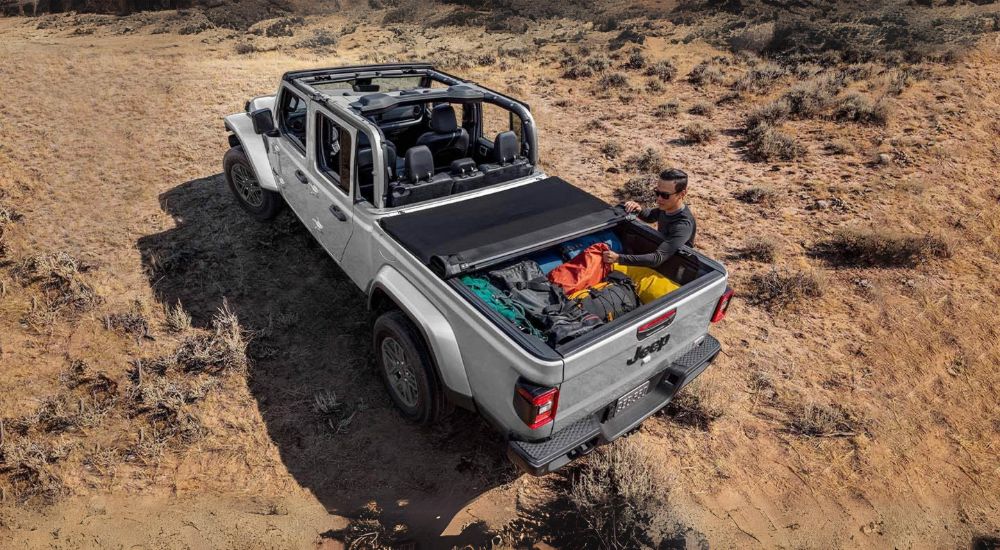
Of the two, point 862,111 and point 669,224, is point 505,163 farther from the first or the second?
point 862,111

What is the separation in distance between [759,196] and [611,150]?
8.55 ft

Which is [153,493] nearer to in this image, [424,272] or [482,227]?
[424,272]

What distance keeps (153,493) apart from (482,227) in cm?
299

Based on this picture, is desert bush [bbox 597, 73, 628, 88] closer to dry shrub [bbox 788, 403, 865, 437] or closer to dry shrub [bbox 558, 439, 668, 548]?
dry shrub [bbox 788, 403, 865, 437]

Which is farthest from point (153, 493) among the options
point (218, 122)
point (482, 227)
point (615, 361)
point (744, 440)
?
point (218, 122)

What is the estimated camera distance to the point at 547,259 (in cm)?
427

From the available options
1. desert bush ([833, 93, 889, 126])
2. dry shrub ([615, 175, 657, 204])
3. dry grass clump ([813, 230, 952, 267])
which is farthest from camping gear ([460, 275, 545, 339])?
desert bush ([833, 93, 889, 126])

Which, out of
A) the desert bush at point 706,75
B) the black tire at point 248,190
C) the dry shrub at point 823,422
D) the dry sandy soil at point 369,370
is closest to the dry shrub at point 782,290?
the dry sandy soil at point 369,370

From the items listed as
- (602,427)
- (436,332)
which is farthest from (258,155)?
(602,427)

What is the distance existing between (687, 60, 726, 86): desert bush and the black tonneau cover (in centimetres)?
1061

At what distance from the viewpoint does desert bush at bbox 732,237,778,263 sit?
6.45 metres

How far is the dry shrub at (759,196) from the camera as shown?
783cm

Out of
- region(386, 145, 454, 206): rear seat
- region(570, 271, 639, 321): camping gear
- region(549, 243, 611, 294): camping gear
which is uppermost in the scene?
region(386, 145, 454, 206): rear seat

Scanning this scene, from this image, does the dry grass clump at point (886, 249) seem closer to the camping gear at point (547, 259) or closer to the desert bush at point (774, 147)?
the desert bush at point (774, 147)
